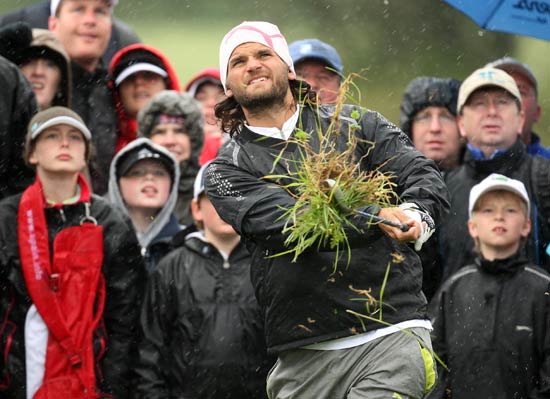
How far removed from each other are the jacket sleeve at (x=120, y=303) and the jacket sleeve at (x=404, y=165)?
2.70 metres

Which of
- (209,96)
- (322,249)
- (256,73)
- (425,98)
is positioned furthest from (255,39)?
(209,96)

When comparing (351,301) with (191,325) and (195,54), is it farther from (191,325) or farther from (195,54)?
(195,54)

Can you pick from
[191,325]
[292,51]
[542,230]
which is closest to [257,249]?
[191,325]

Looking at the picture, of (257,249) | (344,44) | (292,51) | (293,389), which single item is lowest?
(293,389)

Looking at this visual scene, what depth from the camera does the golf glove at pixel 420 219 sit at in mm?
8070

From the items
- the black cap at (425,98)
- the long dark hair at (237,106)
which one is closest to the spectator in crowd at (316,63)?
the black cap at (425,98)

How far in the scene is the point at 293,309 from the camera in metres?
8.49

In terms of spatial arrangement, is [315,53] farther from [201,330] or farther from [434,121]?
[201,330]

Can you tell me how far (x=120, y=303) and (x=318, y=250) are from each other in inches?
113

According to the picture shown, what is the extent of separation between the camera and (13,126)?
1131 centimetres

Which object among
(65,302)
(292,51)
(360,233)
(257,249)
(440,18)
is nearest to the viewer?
(360,233)

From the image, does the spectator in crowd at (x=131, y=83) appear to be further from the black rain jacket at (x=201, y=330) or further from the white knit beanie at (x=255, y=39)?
the white knit beanie at (x=255, y=39)

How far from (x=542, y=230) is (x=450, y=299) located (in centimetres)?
95

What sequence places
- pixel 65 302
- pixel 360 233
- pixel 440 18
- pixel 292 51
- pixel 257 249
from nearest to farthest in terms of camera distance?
pixel 360 233 → pixel 257 249 → pixel 65 302 → pixel 292 51 → pixel 440 18
